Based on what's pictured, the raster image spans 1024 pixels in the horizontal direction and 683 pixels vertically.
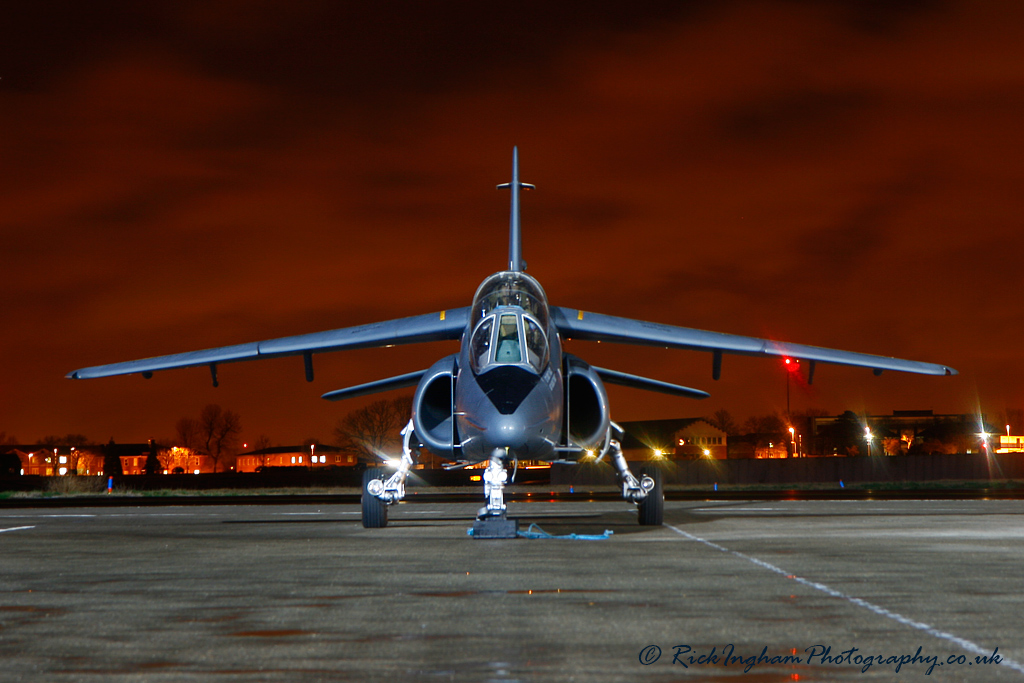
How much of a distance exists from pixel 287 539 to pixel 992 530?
1003 cm

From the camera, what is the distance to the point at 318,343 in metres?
18.5

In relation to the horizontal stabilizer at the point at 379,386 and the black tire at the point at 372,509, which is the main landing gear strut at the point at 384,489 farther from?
the horizontal stabilizer at the point at 379,386

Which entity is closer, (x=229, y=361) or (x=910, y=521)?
(x=910, y=521)

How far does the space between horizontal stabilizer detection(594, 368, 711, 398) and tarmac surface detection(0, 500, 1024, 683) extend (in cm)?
519

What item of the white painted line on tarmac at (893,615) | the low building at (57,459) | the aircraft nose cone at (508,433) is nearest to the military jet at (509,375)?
the aircraft nose cone at (508,433)

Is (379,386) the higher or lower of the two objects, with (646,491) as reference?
higher

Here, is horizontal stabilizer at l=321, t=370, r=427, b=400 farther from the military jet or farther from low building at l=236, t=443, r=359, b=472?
low building at l=236, t=443, r=359, b=472

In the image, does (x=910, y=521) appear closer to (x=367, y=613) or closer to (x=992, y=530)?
(x=992, y=530)

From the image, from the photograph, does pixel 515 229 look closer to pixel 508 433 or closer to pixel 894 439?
pixel 508 433

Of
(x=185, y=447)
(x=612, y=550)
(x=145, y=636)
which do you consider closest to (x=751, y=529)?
(x=612, y=550)

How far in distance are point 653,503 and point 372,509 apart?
455 centimetres

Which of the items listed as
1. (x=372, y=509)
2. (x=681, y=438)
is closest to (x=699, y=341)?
(x=372, y=509)

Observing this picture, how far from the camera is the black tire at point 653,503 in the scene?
53.3 feet

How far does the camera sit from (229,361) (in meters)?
18.8
